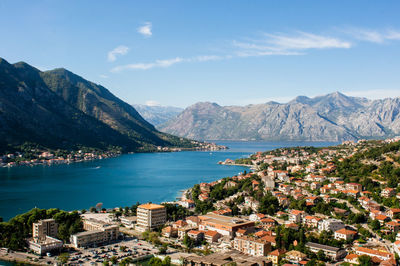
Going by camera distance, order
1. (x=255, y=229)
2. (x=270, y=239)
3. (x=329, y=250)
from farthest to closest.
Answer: (x=255, y=229)
(x=270, y=239)
(x=329, y=250)

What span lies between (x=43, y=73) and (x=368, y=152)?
4773 inches

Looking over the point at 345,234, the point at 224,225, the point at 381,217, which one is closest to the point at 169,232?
the point at 224,225

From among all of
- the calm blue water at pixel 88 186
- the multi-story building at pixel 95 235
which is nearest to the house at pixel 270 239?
the multi-story building at pixel 95 235

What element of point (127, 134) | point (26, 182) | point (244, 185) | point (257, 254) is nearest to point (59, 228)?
point (257, 254)

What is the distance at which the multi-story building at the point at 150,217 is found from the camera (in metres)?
27.4

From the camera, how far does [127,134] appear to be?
122m

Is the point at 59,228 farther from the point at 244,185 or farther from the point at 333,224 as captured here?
the point at 244,185

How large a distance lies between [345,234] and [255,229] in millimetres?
5804

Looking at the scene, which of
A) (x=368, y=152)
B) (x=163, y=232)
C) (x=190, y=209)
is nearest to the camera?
(x=163, y=232)

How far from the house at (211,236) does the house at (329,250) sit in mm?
5617

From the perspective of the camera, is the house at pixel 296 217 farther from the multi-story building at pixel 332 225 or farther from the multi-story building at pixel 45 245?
the multi-story building at pixel 45 245

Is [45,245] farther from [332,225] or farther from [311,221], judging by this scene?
[332,225]

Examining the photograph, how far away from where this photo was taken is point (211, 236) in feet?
79.6

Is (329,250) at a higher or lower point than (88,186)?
higher
